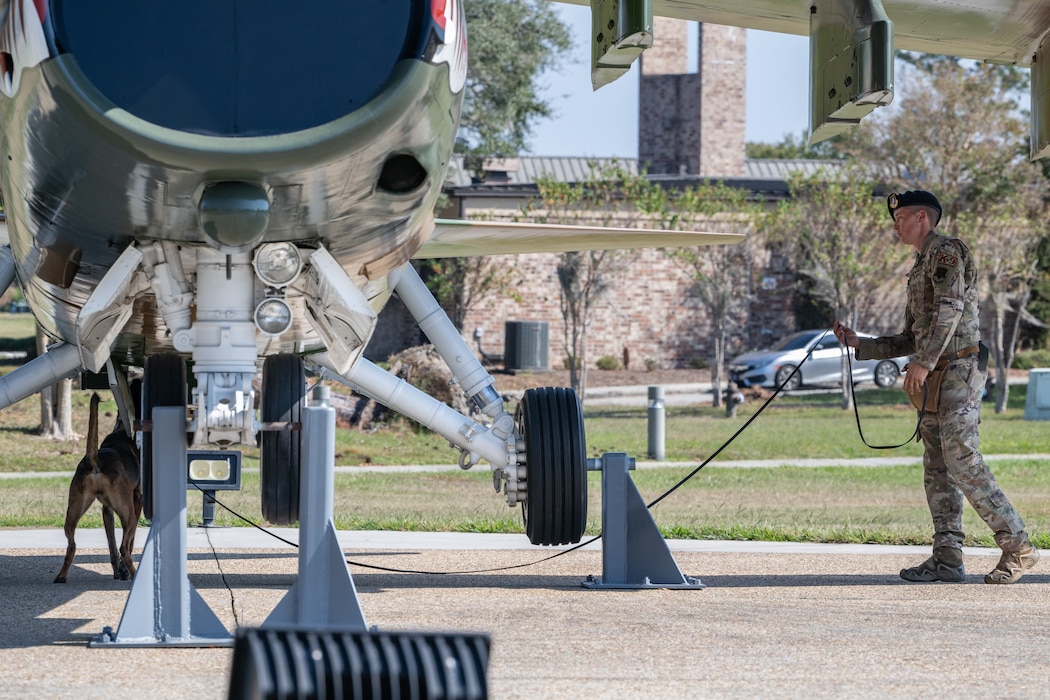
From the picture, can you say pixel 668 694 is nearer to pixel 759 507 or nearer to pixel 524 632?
Answer: pixel 524 632

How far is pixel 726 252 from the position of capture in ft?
95.1

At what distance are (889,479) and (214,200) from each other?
40.0 feet

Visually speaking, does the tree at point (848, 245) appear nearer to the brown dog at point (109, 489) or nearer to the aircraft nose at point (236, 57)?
the brown dog at point (109, 489)

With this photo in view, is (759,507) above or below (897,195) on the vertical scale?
below

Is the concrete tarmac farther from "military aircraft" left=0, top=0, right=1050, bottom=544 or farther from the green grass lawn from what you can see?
the green grass lawn

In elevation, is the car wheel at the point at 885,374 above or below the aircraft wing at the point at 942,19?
below

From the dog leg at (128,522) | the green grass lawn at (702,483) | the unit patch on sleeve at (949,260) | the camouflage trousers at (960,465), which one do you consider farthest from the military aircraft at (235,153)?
the green grass lawn at (702,483)

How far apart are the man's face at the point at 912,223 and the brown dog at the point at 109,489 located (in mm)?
4175

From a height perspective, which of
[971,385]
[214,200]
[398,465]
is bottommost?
[398,465]

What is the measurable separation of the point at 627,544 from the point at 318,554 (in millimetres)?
2310

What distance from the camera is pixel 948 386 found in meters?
7.37

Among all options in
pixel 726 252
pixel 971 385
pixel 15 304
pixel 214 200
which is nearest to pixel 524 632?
pixel 214 200

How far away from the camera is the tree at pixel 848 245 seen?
27.5 metres

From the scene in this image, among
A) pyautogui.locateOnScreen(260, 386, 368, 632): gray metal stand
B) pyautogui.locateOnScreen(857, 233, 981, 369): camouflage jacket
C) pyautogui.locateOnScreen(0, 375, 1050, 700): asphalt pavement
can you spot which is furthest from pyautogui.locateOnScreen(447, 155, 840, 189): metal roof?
pyautogui.locateOnScreen(260, 386, 368, 632): gray metal stand
